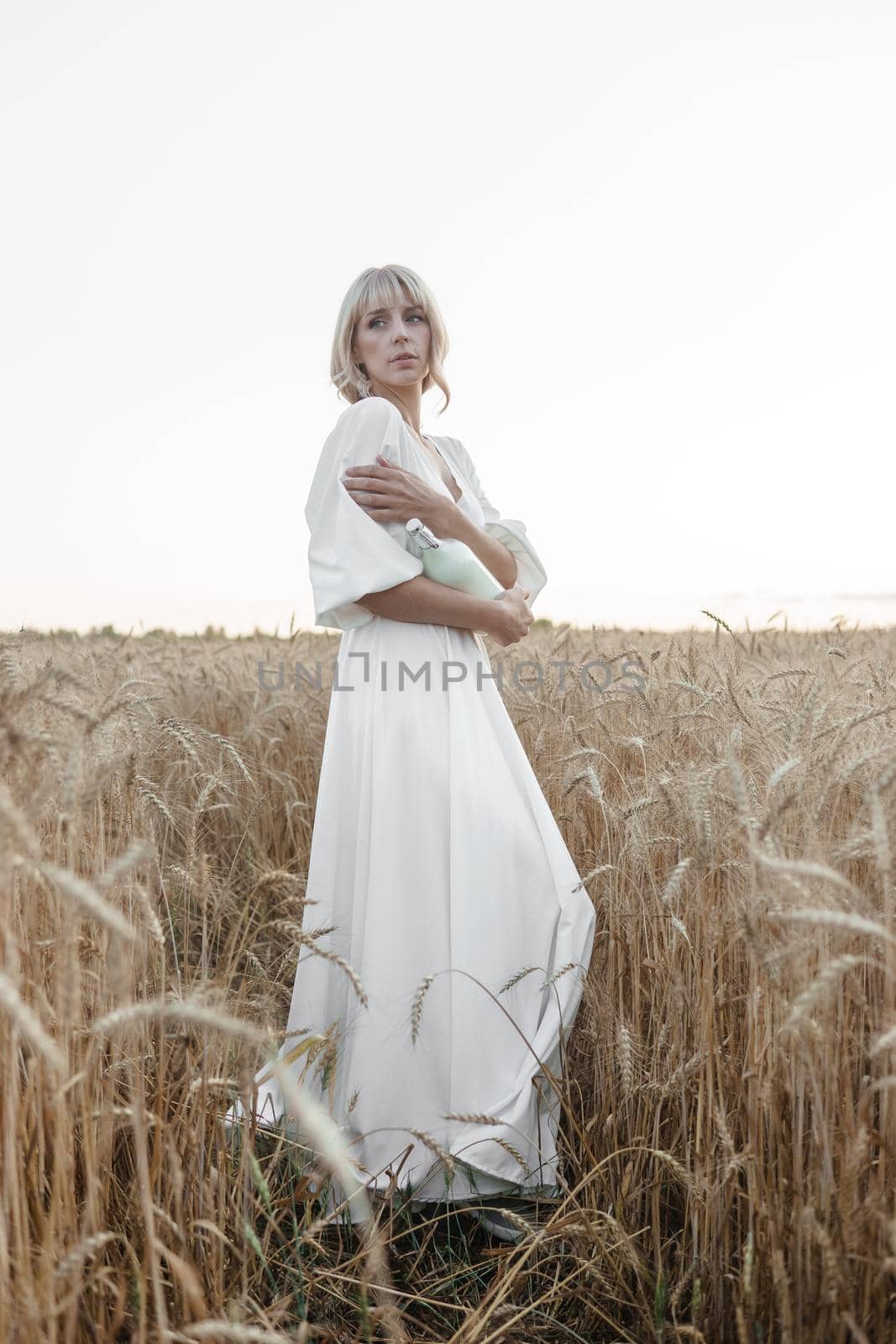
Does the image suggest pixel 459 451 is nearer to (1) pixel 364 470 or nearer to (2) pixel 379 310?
(2) pixel 379 310

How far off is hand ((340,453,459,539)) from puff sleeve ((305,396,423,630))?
0.02 meters

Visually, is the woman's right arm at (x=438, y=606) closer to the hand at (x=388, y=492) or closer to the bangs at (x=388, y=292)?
the hand at (x=388, y=492)

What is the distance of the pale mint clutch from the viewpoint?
2154mm

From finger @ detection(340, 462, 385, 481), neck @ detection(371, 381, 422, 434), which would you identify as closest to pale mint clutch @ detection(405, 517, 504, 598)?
finger @ detection(340, 462, 385, 481)

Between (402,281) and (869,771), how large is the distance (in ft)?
5.23

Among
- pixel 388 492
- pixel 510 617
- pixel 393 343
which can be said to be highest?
pixel 393 343

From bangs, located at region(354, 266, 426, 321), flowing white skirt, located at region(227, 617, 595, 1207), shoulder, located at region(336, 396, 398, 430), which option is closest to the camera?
flowing white skirt, located at region(227, 617, 595, 1207)

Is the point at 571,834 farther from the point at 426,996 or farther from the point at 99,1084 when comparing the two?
the point at 99,1084

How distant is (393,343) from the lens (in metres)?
2.40

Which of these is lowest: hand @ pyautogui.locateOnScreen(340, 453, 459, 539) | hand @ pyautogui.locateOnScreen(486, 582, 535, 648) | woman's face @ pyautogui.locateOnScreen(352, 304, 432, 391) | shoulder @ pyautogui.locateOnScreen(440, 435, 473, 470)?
hand @ pyautogui.locateOnScreen(486, 582, 535, 648)

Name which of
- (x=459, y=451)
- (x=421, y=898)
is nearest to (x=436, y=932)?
(x=421, y=898)

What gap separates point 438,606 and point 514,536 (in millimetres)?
595

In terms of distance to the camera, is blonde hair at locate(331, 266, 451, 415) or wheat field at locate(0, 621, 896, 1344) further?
blonde hair at locate(331, 266, 451, 415)

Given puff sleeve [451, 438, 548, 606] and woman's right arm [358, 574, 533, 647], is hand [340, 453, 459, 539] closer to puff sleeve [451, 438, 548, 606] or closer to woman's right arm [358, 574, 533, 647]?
woman's right arm [358, 574, 533, 647]
